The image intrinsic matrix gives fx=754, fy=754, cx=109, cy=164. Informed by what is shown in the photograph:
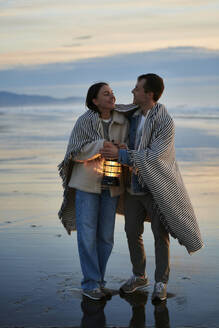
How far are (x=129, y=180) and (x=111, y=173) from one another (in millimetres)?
228

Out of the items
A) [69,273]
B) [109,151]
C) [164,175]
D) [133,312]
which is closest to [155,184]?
[164,175]

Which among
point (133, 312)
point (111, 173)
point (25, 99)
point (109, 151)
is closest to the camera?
point (133, 312)

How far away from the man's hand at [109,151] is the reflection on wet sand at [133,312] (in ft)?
3.83

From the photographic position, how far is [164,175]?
605 centimetres

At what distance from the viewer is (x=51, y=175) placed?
12.7 meters

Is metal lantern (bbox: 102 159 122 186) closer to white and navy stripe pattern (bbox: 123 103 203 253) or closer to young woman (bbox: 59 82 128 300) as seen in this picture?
young woman (bbox: 59 82 128 300)

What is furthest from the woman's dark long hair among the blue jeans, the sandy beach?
the sandy beach

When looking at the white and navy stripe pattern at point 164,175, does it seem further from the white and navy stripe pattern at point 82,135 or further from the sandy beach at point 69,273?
the sandy beach at point 69,273

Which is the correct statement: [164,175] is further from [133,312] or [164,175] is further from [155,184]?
[133,312]

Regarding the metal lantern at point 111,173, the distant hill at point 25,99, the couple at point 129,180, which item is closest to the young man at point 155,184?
the couple at point 129,180

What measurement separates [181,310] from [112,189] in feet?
3.72

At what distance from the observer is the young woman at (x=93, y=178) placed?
6160mm

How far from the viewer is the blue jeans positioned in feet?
20.4

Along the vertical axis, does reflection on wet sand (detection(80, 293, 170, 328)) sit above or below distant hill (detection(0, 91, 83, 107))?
above
